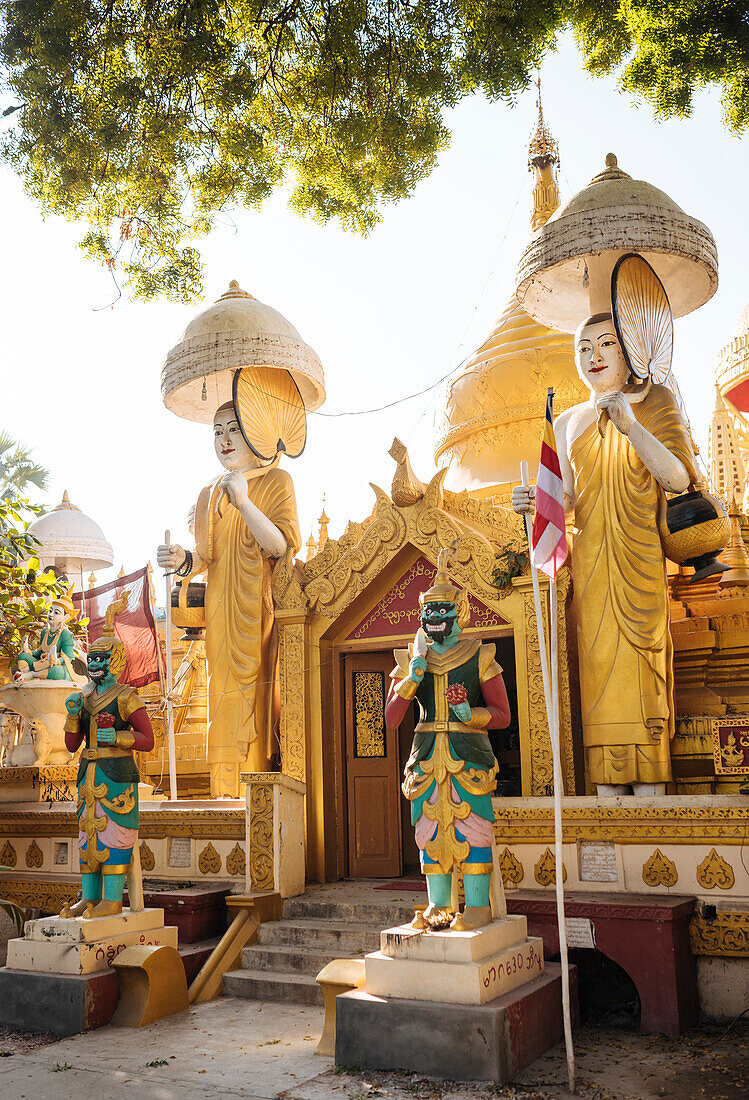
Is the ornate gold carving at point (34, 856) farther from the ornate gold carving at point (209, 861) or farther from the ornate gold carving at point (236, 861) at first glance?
the ornate gold carving at point (236, 861)

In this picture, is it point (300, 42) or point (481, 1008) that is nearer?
point (481, 1008)

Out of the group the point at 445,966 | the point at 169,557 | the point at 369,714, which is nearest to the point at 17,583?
the point at 169,557

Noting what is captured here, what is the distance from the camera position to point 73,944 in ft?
22.0

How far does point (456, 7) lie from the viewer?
24.1 ft

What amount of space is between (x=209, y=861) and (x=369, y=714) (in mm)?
2182

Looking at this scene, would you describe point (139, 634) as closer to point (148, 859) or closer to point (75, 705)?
point (148, 859)

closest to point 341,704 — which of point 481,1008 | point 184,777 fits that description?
point 184,777

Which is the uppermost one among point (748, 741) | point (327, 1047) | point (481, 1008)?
point (748, 741)

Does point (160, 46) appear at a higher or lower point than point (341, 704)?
higher

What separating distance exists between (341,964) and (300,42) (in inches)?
278

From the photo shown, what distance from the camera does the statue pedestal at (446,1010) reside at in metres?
5.09

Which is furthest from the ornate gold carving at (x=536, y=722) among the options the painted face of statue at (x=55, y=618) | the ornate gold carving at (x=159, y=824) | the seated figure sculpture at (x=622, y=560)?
the painted face of statue at (x=55, y=618)

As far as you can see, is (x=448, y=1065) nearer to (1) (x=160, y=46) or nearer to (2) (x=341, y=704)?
(2) (x=341, y=704)

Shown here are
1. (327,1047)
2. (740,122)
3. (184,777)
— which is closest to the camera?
(327,1047)
